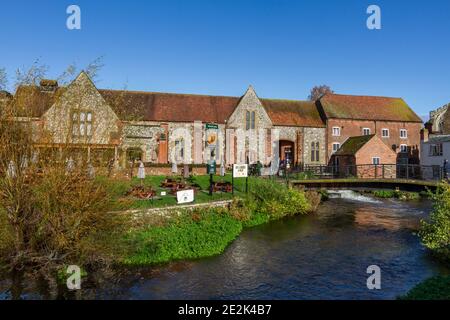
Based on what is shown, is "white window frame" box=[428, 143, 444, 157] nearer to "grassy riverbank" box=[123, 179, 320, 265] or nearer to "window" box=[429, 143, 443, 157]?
"window" box=[429, 143, 443, 157]

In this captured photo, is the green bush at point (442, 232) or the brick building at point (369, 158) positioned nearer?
the green bush at point (442, 232)

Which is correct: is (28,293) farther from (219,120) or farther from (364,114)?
(364,114)

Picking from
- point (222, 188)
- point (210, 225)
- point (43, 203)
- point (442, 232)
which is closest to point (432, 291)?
point (442, 232)

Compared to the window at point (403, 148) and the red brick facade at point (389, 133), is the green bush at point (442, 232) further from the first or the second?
the window at point (403, 148)

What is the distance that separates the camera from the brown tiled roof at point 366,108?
1748 inches

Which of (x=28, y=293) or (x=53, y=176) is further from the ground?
(x=53, y=176)

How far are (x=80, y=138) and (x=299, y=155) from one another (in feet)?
114

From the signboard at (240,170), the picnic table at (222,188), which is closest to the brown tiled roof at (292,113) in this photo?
the picnic table at (222,188)

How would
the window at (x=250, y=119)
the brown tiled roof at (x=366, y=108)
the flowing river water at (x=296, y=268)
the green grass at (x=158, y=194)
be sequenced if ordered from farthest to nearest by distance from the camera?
the brown tiled roof at (x=366, y=108), the window at (x=250, y=119), the green grass at (x=158, y=194), the flowing river water at (x=296, y=268)

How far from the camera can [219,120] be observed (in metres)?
39.8

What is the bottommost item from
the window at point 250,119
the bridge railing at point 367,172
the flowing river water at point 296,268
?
the flowing river water at point 296,268

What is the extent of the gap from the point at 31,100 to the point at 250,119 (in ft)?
103

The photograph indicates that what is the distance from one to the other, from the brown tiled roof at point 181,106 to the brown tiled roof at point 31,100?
89.7ft
